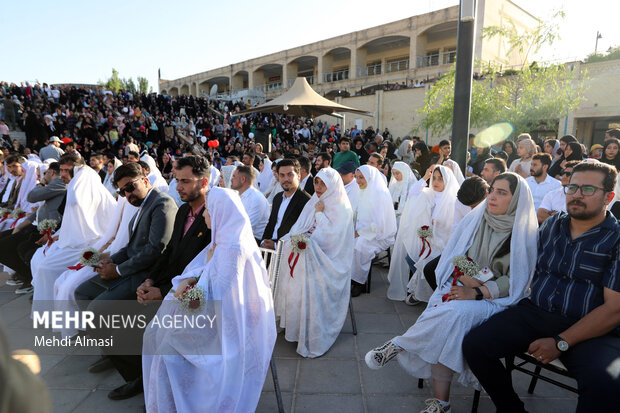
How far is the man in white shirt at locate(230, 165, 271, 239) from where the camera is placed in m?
5.27

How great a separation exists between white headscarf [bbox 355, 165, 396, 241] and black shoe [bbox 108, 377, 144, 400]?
325cm

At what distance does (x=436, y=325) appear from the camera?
8.31ft

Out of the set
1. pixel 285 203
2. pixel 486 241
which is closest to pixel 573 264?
pixel 486 241

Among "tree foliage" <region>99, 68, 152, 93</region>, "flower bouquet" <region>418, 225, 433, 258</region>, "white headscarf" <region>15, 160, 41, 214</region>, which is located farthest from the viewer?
"tree foliage" <region>99, 68, 152, 93</region>

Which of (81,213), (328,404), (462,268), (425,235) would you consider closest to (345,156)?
(425,235)

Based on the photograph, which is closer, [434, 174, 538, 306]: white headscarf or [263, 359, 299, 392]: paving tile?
[434, 174, 538, 306]: white headscarf

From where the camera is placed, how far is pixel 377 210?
523cm

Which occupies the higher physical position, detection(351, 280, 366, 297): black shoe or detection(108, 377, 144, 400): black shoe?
detection(351, 280, 366, 297): black shoe

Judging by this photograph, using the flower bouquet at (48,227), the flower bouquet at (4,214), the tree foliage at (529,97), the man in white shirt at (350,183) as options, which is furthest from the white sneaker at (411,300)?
the tree foliage at (529,97)

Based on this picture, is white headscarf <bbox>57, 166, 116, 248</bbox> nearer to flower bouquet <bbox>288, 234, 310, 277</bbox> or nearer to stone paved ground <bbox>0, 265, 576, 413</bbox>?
stone paved ground <bbox>0, 265, 576, 413</bbox>

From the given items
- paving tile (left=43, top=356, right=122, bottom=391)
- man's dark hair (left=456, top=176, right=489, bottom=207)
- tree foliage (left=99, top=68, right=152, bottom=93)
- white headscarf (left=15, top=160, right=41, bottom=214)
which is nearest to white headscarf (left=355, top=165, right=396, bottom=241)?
man's dark hair (left=456, top=176, right=489, bottom=207)

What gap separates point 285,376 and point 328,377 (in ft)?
1.17

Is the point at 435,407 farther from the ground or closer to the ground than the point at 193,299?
closer to the ground

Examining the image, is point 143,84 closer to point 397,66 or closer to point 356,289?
point 397,66
